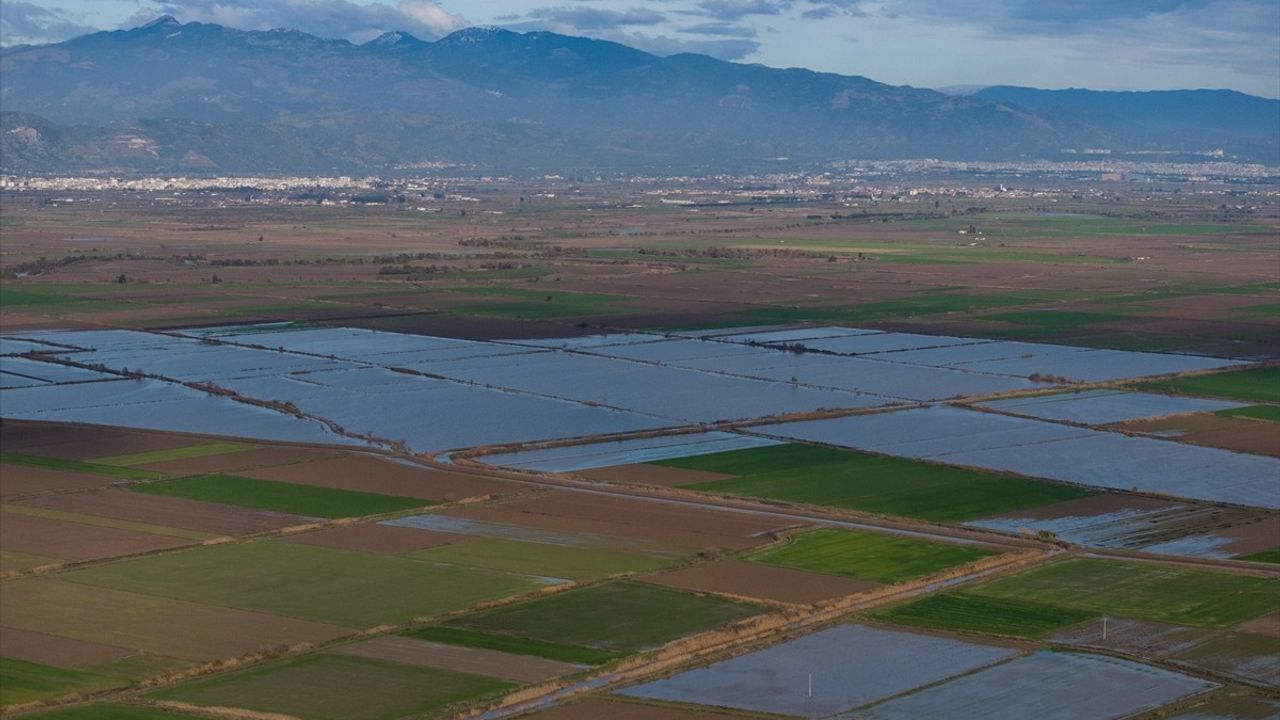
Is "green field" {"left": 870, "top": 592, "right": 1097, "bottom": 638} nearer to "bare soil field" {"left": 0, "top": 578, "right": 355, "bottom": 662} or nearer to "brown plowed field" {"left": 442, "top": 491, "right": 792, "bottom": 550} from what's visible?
"brown plowed field" {"left": 442, "top": 491, "right": 792, "bottom": 550}

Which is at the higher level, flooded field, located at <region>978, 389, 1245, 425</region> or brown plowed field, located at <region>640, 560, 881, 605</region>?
flooded field, located at <region>978, 389, 1245, 425</region>

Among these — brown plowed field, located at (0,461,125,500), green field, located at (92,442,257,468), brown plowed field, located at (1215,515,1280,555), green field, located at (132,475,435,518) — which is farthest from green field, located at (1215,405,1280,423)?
brown plowed field, located at (0,461,125,500)

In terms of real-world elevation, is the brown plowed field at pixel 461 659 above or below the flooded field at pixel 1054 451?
below

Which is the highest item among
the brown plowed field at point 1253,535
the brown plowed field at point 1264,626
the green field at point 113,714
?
the brown plowed field at point 1253,535

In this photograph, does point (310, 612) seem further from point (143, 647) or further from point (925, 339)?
point (925, 339)

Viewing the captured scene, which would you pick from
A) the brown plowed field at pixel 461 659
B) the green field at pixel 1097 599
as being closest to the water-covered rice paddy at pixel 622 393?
the green field at pixel 1097 599

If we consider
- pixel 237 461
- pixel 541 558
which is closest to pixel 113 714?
pixel 541 558

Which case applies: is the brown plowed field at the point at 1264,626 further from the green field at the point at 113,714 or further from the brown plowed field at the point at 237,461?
the brown plowed field at the point at 237,461

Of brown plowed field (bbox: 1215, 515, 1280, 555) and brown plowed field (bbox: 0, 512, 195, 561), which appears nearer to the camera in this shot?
brown plowed field (bbox: 0, 512, 195, 561)
